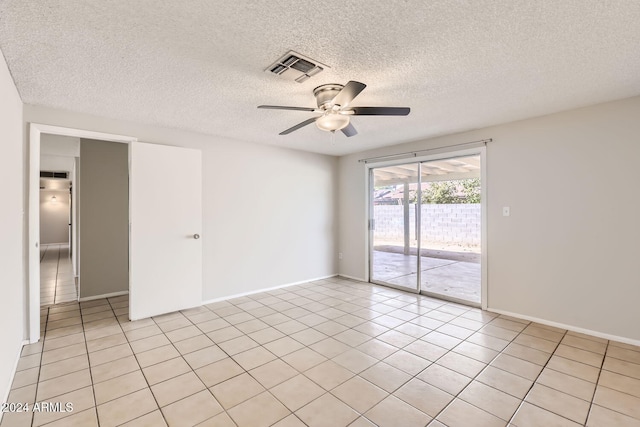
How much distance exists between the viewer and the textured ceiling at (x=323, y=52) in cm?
160

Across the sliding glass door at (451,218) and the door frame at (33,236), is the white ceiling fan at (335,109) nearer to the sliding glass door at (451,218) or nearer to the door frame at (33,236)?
the sliding glass door at (451,218)

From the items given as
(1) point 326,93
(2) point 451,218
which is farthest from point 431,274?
(1) point 326,93

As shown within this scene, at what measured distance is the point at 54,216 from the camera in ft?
35.2

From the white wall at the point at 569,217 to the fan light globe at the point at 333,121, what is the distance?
2285 mm

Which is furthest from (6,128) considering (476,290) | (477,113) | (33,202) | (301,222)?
(476,290)

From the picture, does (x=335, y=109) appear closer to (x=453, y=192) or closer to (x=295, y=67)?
(x=295, y=67)

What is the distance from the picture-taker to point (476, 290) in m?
4.42

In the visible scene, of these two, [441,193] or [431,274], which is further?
[431,274]

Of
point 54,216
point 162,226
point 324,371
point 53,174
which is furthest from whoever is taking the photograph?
point 54,216

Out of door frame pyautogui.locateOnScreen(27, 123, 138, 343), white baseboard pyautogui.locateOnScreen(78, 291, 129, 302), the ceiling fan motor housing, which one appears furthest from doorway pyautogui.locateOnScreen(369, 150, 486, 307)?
door frame pyautogui.locateOnScreen(27, 123, 138, 343)

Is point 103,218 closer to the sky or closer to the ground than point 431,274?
closer to the sky

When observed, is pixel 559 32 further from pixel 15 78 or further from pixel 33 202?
pixel 33 202

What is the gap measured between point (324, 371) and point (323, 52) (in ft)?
7.99

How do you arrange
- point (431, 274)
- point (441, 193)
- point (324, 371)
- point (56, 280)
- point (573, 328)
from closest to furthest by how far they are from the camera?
point (324, 371), point (573, 328), point (441, 193), point (431, 274), point (56, 280)
